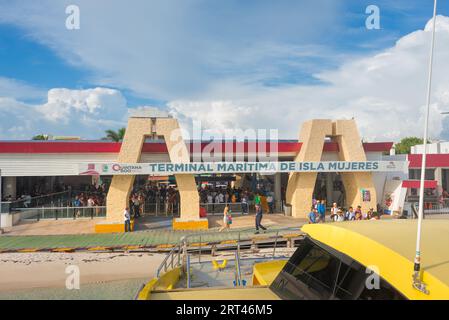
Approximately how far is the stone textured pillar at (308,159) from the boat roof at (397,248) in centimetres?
1570

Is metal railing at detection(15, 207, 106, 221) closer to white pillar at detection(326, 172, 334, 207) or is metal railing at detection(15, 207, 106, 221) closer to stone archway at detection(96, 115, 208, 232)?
stone archway at detection(96, 115, 208, 232)

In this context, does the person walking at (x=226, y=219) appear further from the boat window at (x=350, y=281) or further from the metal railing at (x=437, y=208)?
the boat window at (x=350, y=281)

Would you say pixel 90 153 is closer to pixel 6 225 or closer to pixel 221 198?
pixel 6 225

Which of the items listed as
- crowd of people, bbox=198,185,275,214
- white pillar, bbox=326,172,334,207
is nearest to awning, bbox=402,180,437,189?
white pillar, bbox=326,172,334,207

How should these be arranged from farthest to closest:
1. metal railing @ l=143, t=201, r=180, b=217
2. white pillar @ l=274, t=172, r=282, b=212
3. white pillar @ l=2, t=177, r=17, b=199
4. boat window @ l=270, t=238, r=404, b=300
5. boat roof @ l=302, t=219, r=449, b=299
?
1. white pillar @ l=274, t=172, r=282, b=212
2. white pillar @ l=2, t=177, r=17, b=199
3. metal railing @ l=143, t=201, r=180, b=217
4. boat window @ l=270, t=238, r=404, b=300
5. boat roof @ l=302, t=219, r=449, b=299

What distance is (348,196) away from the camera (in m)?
19.9

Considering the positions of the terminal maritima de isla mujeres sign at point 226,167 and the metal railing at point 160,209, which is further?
the metal railing at point 160,209

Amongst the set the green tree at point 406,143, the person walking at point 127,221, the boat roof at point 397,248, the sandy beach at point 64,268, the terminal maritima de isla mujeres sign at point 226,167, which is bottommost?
the sandy beach at point 64,268

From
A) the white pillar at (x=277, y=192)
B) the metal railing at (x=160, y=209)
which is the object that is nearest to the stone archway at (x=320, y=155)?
the white pillar at (x=277, y=192)

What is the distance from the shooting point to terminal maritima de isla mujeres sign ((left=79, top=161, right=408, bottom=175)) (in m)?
16.6

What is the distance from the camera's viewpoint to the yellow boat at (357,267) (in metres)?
2.20

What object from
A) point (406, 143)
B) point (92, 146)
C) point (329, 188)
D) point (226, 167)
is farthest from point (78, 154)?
point (406, 143)

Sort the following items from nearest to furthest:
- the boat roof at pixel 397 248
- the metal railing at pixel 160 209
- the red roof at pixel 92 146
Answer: the boat roof at pixel 397 248 < the red roof at pixel 92 146 < the metal railing at pixel 160 209
